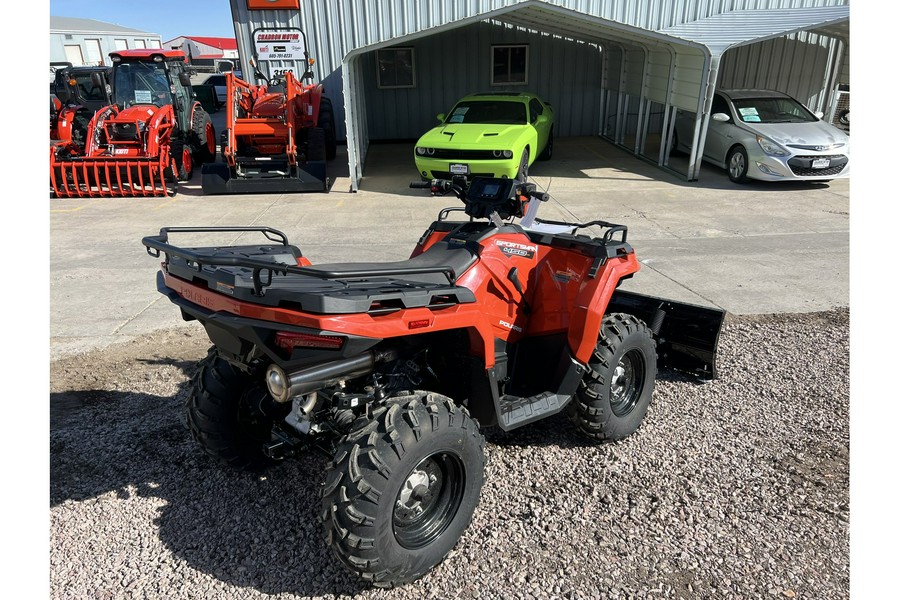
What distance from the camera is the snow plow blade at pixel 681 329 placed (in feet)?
13.9

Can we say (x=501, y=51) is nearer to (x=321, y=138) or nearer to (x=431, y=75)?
(x=431, y=75)

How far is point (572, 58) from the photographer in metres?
16.4

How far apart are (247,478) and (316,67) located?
13.4m

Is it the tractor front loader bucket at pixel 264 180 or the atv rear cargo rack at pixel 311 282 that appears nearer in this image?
the atv rear cargo rack at pixel 311 282

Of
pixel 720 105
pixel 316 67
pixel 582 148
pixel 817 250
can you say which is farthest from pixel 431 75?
pixel 817 250

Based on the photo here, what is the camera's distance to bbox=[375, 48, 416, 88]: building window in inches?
623

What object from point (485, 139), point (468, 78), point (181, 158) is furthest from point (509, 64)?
point (181, 158)

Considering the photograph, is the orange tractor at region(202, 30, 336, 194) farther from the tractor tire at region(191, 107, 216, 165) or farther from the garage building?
the tractor tire at region(191, 107, 216, 165)

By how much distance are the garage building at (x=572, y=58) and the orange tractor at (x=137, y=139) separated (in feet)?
8.71

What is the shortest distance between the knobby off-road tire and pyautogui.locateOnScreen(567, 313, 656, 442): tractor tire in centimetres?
94

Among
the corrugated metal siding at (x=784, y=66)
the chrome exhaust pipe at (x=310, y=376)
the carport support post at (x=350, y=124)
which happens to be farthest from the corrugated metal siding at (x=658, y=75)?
the chrome exhaust pipe at (x=310, y=376)

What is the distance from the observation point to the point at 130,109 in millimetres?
11719

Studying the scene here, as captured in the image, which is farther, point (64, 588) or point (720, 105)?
point (720, 105)

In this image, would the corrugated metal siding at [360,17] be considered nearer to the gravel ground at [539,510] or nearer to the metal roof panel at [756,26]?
the metal roof panel at [756,26]
